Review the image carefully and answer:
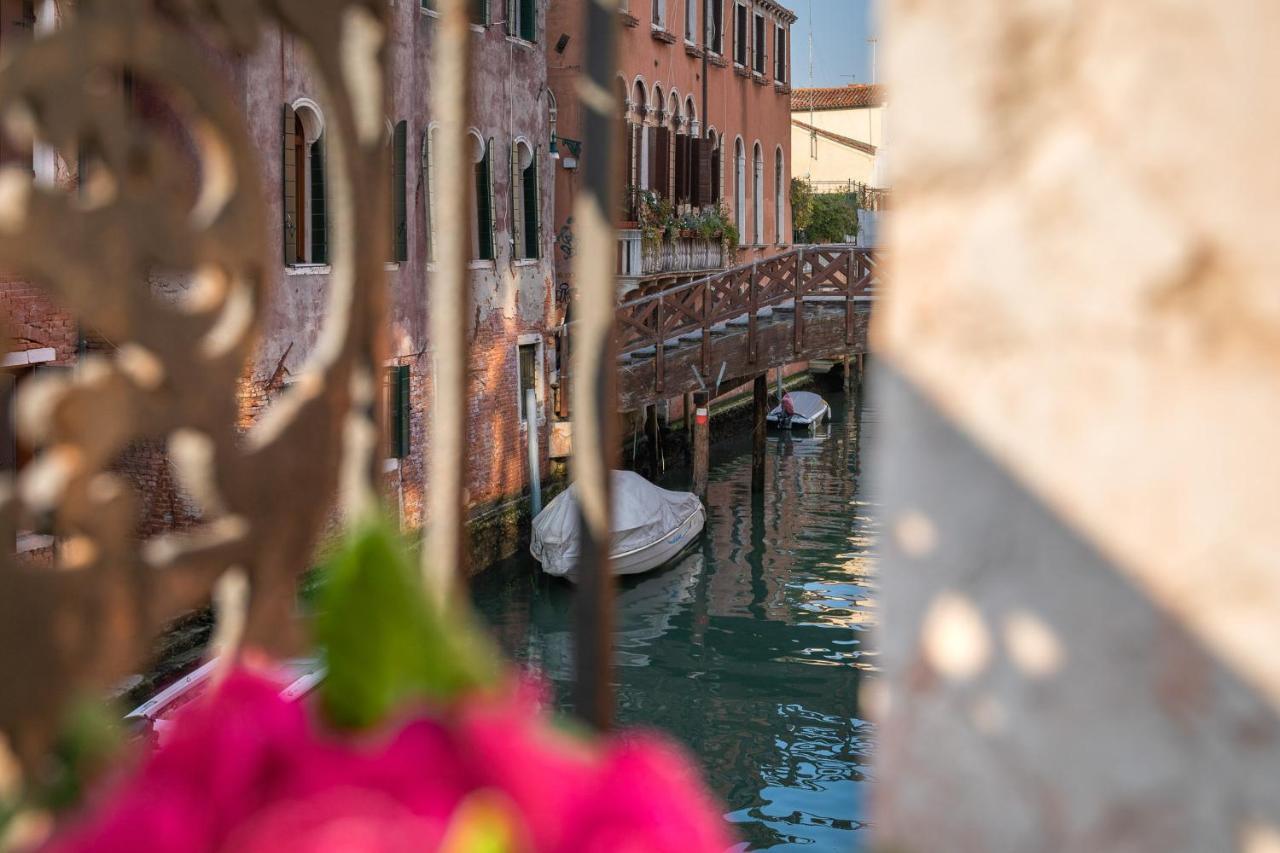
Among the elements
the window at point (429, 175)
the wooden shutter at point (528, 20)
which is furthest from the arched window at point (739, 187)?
the window at point (429, 175)

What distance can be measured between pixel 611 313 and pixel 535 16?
14.3m

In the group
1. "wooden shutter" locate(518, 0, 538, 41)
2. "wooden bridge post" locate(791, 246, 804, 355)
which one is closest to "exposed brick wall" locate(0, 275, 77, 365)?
"wooden shutter" locate(518, 0, 538, 41)

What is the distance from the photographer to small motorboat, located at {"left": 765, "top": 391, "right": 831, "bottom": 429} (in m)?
24.3

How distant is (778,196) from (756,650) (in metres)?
14.0

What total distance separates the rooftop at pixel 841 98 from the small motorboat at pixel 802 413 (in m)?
13.7

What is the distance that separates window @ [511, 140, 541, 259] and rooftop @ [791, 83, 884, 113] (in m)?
23.4

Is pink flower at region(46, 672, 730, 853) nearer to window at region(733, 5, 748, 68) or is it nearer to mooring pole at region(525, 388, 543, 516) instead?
mooring pole at region(525, 388, 543, 516)

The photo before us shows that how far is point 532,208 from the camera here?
14.8 metres

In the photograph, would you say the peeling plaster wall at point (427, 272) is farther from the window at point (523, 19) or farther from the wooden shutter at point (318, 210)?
the wooden shutter at point (318, 210)

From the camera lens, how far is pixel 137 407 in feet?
2.61

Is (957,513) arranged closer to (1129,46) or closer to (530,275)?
(1129,46)

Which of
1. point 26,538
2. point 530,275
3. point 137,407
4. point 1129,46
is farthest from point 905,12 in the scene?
point 530,275

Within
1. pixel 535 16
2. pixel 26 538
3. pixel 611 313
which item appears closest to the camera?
pixel 611 313

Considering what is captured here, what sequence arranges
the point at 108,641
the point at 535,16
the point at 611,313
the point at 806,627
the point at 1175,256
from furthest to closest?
the point at 535,16
the point at 806,627
the point at 611,313
the point at 108,641
the point at 1175,256
